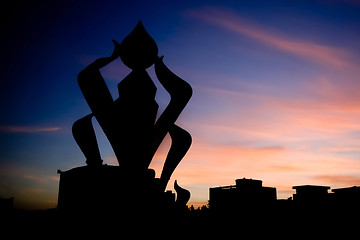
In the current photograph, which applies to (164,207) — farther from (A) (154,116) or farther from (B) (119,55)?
(B) (119,55)

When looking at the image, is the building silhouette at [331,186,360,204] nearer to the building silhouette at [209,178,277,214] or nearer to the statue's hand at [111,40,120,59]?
the building silhouette at [209,178,277,214]

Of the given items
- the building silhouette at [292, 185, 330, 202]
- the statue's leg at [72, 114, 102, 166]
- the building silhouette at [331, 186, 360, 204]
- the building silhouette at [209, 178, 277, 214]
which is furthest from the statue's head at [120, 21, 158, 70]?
the building silhouette at [209, 178, 277, 214]

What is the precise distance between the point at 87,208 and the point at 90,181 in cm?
51

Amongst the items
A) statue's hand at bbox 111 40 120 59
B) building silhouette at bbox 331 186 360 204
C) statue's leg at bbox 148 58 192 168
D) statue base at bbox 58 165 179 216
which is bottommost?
statue base at bbox 58 165 179 216

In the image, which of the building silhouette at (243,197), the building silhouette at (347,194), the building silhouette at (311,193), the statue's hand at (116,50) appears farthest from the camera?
the building silhouette at (243,197)

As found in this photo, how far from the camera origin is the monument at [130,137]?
5.57 meters

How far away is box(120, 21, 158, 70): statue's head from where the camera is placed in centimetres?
635

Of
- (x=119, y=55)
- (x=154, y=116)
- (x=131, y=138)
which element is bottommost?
(x=131, y=138)

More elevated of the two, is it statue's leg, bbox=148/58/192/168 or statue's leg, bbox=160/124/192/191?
statue's leg, bbox=148/58/192/168

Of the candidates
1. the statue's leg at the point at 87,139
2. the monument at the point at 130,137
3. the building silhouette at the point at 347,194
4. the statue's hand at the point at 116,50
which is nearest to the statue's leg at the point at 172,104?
the monument at the point at 130,137

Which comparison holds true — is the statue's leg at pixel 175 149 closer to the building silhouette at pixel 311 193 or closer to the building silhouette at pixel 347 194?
the building silhouette at pixel 347 194

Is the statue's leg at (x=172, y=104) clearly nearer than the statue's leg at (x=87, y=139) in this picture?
No

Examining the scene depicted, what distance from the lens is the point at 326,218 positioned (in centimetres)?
1717

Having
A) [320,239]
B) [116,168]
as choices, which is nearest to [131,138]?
[116,168]
